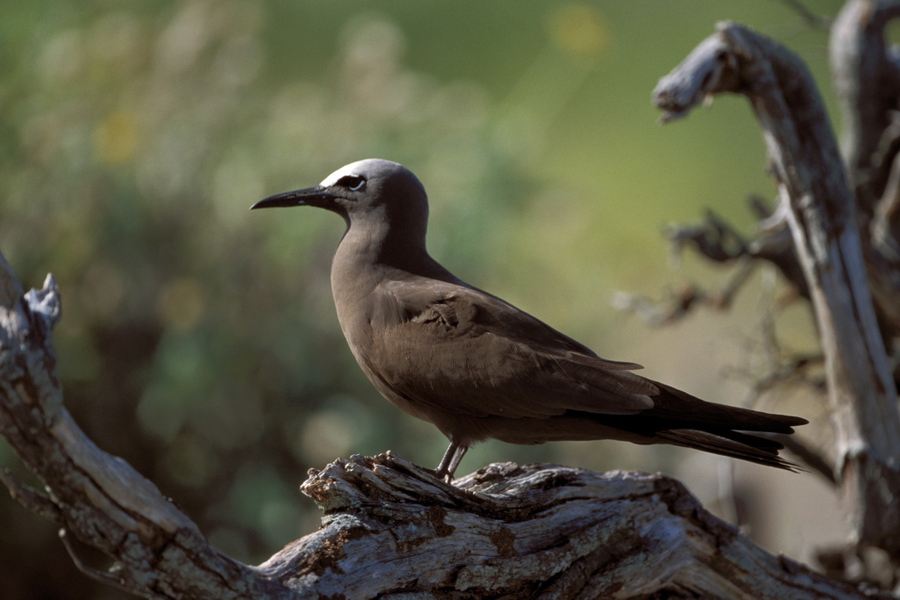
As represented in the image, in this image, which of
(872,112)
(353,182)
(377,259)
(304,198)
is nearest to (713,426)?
(377,259)

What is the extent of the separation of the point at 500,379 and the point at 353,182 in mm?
975

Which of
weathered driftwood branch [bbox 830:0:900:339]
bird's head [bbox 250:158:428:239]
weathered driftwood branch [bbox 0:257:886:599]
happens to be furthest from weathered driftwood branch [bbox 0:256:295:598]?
weathered driftwood branch [bbox 830:0:900:339]

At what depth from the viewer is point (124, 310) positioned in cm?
551

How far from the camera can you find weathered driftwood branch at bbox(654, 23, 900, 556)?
353 cm

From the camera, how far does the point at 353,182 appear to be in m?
3.25

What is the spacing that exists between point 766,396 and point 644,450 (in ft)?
6.48

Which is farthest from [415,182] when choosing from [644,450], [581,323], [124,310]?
[644,450]

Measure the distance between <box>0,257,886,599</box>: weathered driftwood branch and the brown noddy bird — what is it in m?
0.27

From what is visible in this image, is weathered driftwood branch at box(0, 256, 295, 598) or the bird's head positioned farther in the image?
the bird's head

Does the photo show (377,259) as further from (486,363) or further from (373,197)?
(486,363)

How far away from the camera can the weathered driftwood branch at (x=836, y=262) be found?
3525 millimetres

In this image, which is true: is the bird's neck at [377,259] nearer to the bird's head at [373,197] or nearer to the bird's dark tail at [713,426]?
the bird's head at [373,197]

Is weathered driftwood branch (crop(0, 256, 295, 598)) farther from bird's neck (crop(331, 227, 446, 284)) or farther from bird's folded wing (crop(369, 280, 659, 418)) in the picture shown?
bird's neck (crop(331, 227, 446, 284))

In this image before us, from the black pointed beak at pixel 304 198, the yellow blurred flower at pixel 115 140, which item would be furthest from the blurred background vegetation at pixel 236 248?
the black pointed beak at pixel 304 198
